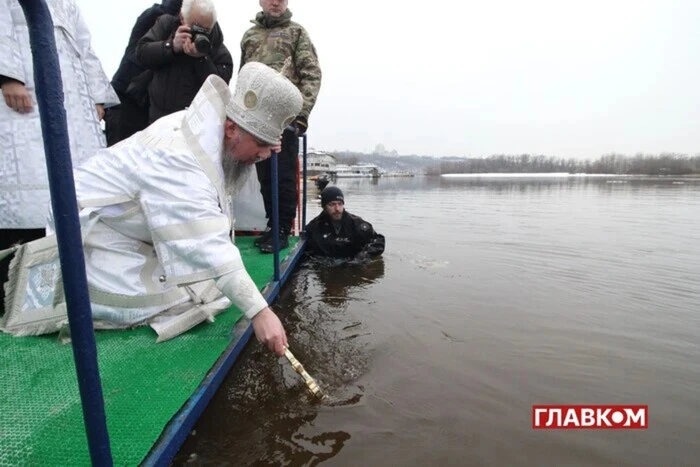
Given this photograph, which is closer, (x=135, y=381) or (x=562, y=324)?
(x=135, y=381)

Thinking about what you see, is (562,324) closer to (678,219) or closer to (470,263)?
(470,263)

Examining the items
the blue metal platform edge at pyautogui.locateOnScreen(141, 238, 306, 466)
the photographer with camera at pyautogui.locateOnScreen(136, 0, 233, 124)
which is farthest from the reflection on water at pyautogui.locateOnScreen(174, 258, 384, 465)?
the photographer with camera at pyautogui.locateOnScreen(136, 0, 233, 124)

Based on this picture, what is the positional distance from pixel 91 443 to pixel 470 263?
533 centimetres

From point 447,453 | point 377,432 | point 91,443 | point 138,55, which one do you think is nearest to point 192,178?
point 91,443

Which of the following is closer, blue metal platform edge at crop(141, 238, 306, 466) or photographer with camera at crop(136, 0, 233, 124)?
blue metal platform edge at crop(141, 238, 306, 466)

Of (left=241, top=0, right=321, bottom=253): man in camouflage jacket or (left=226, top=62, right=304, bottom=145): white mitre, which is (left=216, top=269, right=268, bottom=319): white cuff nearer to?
(left=226, top=62, right=304, bottom=145): white mitre

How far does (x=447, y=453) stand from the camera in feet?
5.81

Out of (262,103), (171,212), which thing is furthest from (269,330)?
(262,103)

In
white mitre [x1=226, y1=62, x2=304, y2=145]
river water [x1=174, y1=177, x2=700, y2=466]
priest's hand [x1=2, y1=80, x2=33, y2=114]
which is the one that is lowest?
river water [x1=174, y1=177, x2=700, y2=466]

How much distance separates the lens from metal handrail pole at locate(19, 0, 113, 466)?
0.83m

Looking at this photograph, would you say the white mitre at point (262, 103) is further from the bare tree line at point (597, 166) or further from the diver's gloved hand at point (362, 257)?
the bare tree line at point (597, 166)

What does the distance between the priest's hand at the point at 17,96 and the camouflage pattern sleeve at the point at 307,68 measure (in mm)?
2306

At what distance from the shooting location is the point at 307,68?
4.19m

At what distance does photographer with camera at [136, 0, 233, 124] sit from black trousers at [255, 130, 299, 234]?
886mm
